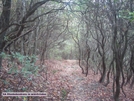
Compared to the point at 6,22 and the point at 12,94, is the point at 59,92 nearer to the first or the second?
the point at 12,94

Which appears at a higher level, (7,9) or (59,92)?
(7,9)

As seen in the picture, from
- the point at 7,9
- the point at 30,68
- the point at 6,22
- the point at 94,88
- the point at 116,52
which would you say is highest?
the point at 7,9

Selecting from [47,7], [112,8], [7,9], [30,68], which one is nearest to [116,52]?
[112,8]

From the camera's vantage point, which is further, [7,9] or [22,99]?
[7,9]

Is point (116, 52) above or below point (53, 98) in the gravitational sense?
above

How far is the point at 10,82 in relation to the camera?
22.3 feet

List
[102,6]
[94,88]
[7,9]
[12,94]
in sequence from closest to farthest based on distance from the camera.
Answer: [12,94], [7,9], [102,6], [94,88]

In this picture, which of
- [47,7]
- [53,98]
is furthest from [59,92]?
[47,7]

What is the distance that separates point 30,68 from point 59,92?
10.6ft

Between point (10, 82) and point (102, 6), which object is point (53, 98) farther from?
point (102, 6)

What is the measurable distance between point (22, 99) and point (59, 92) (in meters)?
2.78

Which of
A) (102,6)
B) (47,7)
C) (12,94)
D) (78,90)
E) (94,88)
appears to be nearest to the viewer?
(12,94)

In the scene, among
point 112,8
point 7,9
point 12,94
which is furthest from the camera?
point 112,8

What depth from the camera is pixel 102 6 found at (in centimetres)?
791
